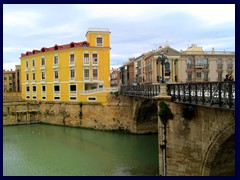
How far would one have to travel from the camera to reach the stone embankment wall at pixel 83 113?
27.6m

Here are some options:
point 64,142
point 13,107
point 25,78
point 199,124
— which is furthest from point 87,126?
point 199,124

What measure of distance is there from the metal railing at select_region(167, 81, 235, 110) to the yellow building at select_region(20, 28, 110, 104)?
63.2ft

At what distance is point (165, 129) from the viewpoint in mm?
13633

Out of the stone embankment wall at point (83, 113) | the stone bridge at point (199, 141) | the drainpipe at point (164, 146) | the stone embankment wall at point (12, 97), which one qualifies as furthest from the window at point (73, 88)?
the drainpipe at point (164, 146)

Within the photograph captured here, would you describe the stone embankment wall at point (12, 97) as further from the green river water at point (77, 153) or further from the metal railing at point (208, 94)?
the metal railing at point (208, 94)

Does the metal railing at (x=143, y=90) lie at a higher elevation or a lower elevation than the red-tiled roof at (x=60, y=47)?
lower

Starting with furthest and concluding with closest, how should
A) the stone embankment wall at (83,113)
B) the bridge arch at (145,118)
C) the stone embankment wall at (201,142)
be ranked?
the stone embankment wall at (83,113) → the bridge arch at (145,118) → the stone embankment wall at (201,142)

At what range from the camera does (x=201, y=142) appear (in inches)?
444

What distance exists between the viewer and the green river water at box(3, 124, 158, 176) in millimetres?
15453

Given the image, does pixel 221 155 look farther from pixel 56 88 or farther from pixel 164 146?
pixel 56 88

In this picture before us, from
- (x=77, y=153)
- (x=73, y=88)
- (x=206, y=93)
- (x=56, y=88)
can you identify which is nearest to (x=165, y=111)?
(x=206, y=93)

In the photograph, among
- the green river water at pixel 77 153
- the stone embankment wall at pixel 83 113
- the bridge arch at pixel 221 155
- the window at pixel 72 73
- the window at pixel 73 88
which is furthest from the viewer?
the window at pixel 72 73

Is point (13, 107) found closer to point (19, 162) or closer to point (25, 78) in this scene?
point (25, 78)

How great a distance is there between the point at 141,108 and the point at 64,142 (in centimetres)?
823
